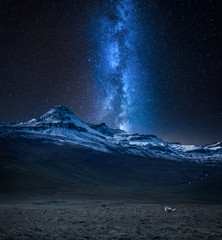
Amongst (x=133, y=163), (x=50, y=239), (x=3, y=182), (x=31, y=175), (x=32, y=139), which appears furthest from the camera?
(x=32, y=139)

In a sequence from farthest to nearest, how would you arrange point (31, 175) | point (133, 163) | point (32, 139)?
point (32, 139) < point (133, 163) < point (31, 175)

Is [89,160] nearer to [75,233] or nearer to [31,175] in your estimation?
[31,175]

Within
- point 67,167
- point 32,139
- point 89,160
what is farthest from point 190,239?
point 32,139

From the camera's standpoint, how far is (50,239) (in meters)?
9.40

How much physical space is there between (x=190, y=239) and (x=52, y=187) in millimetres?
63712

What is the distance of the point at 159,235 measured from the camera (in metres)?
10.6

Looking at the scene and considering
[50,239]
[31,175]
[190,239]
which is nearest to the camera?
[50,239]

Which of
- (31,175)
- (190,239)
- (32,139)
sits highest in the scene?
(32,139)

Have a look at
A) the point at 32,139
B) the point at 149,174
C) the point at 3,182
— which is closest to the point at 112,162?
the point at 149,174

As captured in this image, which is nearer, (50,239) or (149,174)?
(50,239)

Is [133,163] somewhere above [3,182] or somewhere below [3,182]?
above

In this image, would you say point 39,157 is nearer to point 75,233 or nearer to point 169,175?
point 169,175

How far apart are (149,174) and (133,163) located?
1022 inches

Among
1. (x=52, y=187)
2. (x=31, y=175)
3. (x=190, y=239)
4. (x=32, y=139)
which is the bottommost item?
(x=190, y=239)
